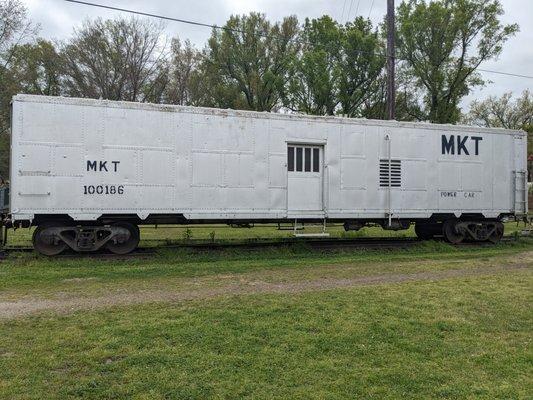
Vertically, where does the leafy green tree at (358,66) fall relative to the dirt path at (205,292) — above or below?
above

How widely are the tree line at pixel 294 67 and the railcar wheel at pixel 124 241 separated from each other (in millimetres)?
23280

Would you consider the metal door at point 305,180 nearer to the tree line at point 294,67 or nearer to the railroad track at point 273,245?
the railroad track at point 273,245

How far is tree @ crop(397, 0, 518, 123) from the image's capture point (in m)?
33.5

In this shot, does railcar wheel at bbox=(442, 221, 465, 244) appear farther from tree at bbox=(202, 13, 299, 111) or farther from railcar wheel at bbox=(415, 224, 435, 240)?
tree at bbox=(202, 13, 299, 111)

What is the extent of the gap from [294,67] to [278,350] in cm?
3423

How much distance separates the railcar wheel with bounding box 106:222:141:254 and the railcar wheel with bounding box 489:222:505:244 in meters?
10.5

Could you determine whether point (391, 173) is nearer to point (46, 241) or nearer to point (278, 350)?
point (46, 241)

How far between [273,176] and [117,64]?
27.6 meters

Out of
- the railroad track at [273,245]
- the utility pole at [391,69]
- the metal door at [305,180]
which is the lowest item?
the railroad track at [273,245]

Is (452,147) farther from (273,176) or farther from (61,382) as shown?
(61,382)

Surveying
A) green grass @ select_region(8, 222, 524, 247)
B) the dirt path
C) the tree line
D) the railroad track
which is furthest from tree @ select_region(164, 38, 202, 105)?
the dirt path

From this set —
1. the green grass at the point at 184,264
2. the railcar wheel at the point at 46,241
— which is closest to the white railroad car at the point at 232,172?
the railcar wheel at the point at 46,241

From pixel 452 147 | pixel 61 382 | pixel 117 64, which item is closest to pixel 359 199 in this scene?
pixel 452 147

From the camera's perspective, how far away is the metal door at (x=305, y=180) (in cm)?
1284
